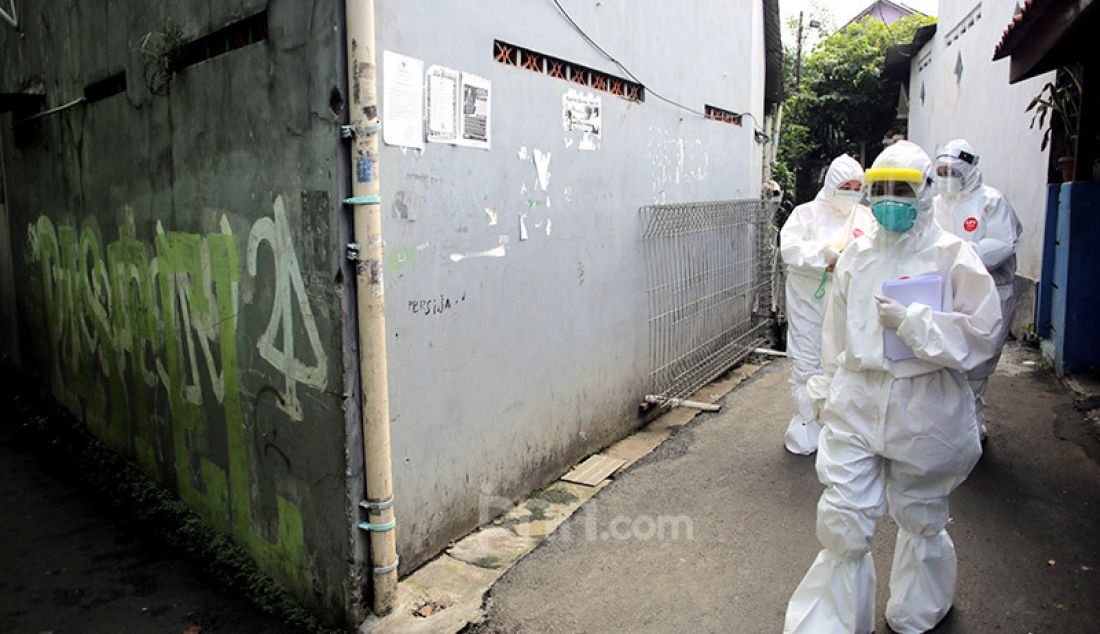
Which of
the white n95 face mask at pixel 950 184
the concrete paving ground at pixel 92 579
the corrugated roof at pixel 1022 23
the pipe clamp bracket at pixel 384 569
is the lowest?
the concrete paving ground at pixel 92 579

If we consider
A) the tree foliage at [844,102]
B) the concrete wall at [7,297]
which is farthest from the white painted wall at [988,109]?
the concrete wall at [7,297]

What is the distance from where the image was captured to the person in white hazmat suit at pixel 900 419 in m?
2.85

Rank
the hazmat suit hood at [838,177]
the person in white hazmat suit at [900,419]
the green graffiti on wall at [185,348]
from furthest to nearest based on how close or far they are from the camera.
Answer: the hazmat suit hood at [838,177], the green graffiti on wall at [185,348], the person in white hazmat suit at [900,419]

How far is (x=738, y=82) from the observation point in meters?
7.55

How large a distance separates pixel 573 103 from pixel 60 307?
4608 mm

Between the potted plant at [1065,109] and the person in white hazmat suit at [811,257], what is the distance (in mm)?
2699

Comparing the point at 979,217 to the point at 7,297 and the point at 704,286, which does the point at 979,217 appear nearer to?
the point at 704,286

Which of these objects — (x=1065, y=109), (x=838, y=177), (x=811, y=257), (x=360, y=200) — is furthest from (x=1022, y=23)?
(x=360, y=200)

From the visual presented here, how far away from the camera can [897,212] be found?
3.00m

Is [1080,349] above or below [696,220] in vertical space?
below

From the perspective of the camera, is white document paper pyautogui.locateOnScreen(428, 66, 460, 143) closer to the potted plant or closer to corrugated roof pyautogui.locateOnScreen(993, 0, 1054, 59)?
corrugated roof pyautogui.locateOnScreen(993, 0, 1054, 59)

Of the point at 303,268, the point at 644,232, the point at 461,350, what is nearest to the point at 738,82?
the point at 644,232

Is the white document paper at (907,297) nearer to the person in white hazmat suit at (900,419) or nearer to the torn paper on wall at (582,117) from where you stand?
the person in white hazmat suit at (900,419)

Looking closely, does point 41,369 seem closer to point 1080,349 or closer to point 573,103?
point 573,103
